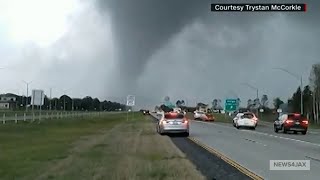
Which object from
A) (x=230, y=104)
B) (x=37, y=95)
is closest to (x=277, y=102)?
(x=230, y=104)

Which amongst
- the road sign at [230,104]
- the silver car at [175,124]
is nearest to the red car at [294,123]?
the silver car at [175,124]

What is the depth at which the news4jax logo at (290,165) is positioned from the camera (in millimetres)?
17312

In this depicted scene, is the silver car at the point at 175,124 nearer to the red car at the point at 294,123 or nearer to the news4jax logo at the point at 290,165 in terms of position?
the red car at the point at 294,123

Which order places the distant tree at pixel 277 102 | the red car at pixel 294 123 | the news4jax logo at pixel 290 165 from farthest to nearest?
the distant tree at pixel 277 102
the red car at pixel 294 123
the news4jax logo at pixel 290 165

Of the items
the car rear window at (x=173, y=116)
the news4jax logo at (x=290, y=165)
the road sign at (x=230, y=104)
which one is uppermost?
the road sign at (x=230, y=104)

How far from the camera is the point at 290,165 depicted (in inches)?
711

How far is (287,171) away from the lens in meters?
16.2

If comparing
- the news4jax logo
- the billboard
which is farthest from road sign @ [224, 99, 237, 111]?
the news4jax logo

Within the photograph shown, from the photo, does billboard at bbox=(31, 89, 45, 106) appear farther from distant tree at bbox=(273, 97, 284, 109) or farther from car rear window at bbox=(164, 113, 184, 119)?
distant tree at bbox=(273, 97, 284, 109)

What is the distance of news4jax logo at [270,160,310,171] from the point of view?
682 inches

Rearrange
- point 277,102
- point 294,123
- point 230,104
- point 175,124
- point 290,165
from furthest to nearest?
1. point 277,102
2. point 230,104
3. point 294,123
4. point 175,124
5. point 290,165

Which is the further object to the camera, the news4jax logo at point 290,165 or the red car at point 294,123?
the red car at point 294,123

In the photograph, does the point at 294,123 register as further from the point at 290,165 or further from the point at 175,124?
the point at 290,165

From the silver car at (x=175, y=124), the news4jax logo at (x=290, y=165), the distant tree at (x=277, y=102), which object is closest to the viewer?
the news4jax logo at (x=290, y=165)
